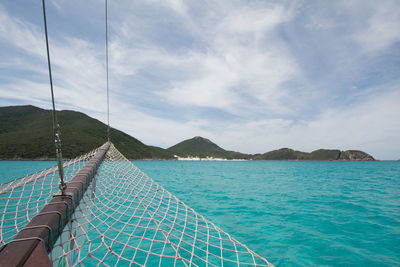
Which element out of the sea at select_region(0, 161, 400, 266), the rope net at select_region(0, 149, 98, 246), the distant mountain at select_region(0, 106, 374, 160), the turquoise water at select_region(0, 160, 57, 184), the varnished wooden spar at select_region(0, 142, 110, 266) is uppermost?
the distant mountain at select_region(0, 106, 374, 160)

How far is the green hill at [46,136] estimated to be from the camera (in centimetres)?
8431

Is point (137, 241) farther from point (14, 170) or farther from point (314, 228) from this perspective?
point (14, 170)

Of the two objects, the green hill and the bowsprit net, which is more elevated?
the green hill

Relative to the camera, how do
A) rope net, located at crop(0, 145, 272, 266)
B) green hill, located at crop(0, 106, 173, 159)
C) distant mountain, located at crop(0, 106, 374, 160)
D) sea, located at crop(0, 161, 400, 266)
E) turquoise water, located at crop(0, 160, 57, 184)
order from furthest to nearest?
distant mountain, located at crop(0, 106, 374, 160) < green hill, located at crop(0, 106, 173, 159) < turquoise water, located at crop(0, 160, 57, 184) < sea, located at crop(0, 161, 400, 266) < rope net, located at crop(0, 145, 272, 266)

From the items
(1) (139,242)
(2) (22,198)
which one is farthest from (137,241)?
(2) (22,198)

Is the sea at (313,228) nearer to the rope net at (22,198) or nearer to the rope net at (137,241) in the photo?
the rope net at (137,241)

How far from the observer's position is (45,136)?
97625 mm

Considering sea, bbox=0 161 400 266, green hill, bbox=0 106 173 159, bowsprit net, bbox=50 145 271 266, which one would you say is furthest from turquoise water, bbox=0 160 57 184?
green hill, bbox=0 106 173 159

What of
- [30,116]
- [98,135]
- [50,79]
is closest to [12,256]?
[50,79]

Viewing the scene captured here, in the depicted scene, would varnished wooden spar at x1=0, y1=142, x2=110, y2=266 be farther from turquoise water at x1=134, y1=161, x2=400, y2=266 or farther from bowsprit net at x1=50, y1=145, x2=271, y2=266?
turquoise water at x1=134, y1=161, x2=400, y2=266

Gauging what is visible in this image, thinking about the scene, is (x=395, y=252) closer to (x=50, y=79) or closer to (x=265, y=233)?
(x=265, y=233)

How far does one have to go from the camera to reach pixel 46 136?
97750mm

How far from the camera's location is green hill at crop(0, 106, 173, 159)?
3319 inches

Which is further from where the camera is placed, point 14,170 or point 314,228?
point 14,170
